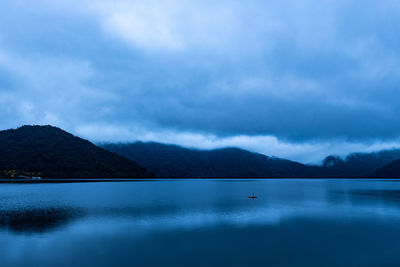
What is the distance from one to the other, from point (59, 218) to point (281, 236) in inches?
1745

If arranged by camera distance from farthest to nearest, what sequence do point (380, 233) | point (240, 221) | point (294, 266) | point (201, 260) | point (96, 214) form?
point (96, 214), point (240, 221), point (380, 233), point (201, 260), point (294, 266)

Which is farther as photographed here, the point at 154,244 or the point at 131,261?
the point at 154,244

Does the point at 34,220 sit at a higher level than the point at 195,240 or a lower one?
higher

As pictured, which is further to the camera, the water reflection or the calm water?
the water reflection

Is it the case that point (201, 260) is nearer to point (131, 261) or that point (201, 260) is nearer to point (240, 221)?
point (131, 261)

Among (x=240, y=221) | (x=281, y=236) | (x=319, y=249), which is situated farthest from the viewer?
(x=240, y=221)

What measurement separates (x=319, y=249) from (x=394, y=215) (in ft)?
145

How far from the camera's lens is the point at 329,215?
2849 inches

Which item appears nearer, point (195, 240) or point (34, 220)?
point (195, 240)

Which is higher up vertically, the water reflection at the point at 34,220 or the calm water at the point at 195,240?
the water reflection at the point at 34,220

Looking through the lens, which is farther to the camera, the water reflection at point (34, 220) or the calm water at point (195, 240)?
the water reflection at point (34, 220)

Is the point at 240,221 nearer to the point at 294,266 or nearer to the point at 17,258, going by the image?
the point at 294,266

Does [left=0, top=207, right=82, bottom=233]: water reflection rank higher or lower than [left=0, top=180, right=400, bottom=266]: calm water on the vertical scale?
higher

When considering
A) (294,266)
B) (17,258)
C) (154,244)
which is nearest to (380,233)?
(294,266)
